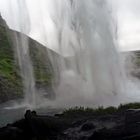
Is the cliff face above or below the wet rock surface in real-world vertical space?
above

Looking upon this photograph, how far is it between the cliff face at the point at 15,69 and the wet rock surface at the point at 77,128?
176 feet

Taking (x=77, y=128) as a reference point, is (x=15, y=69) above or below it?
above

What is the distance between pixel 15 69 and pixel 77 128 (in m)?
97.2

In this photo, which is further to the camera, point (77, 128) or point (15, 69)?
point (15, 69)

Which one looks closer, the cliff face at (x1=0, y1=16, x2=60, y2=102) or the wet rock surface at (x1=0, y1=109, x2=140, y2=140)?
the wet rock surface at (x1=0, y1=109, x2=140, y2=140)

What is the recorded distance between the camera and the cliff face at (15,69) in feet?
291

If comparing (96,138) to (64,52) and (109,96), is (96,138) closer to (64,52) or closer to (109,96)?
(109,96)

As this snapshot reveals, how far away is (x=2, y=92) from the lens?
8344 centimetres

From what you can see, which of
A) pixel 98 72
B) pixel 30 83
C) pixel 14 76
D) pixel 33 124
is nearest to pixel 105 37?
pixel 98 72

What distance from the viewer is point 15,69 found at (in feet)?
394

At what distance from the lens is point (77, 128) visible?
2428cm

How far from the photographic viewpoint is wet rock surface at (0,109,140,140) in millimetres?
22422

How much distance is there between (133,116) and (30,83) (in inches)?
2082

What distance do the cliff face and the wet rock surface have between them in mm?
53735
